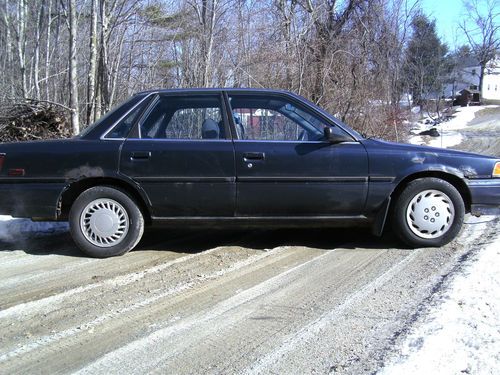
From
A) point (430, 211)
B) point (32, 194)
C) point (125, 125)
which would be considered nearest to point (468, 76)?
point (430, 211)

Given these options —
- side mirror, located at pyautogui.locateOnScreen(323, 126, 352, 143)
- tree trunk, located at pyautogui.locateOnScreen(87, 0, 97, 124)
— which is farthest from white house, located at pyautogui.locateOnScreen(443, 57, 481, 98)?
side mirror, located at pyautogui.locateOnScreen(323, 126, 352, 143)

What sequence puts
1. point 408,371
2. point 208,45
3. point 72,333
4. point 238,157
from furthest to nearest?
point 208,45
point 238,157
point 72,333
point 408,371

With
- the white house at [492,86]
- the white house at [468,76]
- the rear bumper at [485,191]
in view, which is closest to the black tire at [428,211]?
the rear bumper at [485,191]

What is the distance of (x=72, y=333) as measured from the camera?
342 centimetres

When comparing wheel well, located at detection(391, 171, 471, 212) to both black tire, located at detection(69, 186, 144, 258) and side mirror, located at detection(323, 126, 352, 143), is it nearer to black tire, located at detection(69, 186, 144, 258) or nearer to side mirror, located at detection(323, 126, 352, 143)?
side mirror, located at detection(323, 126, 352, 143)

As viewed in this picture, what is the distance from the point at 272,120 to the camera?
5172 millimetres

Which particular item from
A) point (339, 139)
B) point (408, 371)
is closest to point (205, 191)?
point (339, 139)

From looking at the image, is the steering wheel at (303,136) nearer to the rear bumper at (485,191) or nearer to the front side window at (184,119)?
the front side window at (184,119)

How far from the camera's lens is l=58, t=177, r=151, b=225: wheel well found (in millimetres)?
5109

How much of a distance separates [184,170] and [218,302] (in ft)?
5.10

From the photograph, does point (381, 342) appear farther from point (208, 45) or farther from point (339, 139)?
point (208, 45)

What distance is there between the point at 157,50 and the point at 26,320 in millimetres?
13951

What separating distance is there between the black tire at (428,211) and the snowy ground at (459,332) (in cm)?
71

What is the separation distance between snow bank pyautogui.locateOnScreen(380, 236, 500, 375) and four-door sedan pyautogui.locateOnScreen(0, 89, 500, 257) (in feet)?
3.78
